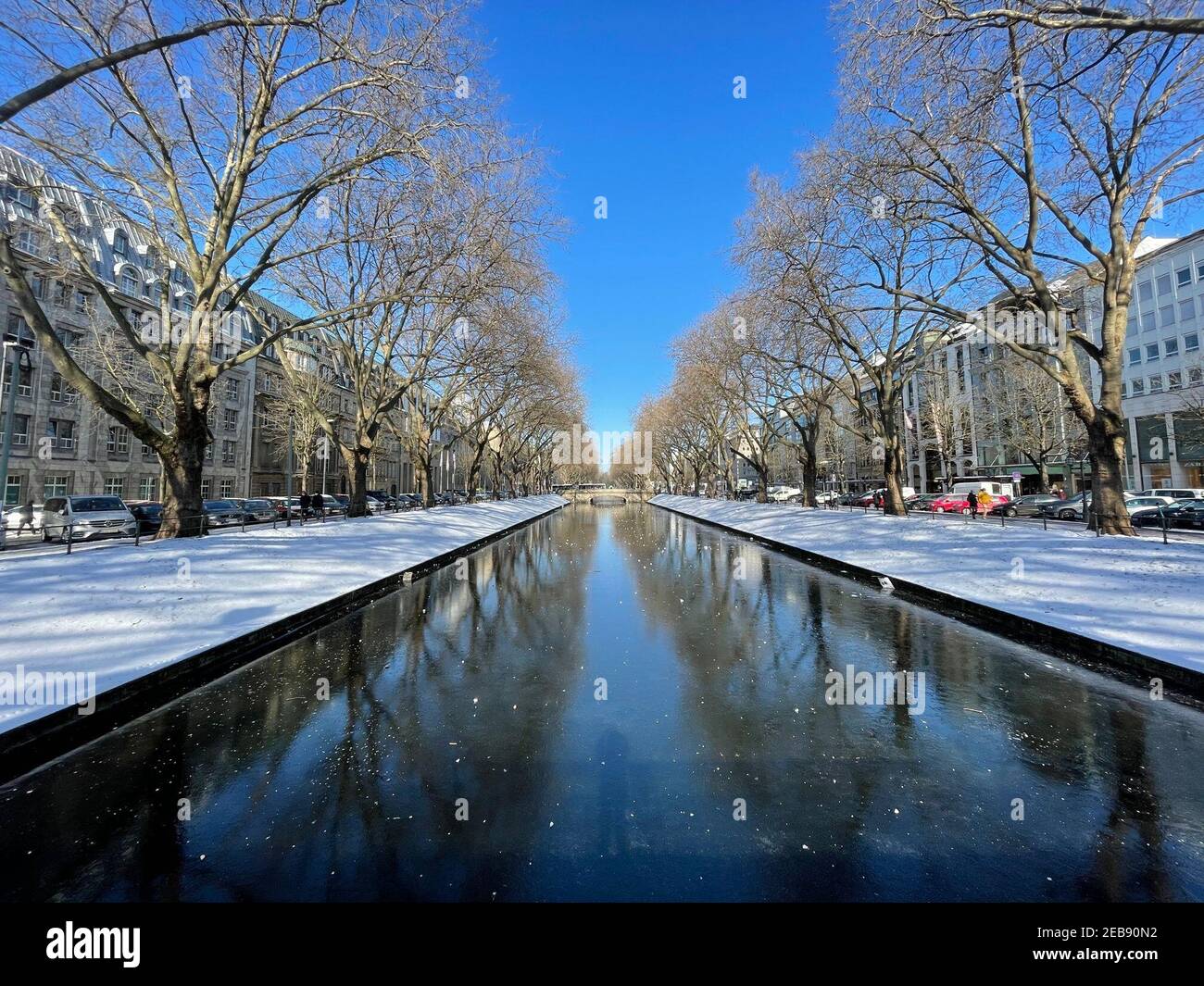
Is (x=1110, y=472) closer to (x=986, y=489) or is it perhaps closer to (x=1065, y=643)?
(x=1065, y=643)

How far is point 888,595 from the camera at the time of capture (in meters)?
11.2

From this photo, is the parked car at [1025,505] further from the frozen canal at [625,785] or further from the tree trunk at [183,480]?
the tree trunk at [183,480]

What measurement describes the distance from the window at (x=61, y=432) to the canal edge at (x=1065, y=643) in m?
47.5

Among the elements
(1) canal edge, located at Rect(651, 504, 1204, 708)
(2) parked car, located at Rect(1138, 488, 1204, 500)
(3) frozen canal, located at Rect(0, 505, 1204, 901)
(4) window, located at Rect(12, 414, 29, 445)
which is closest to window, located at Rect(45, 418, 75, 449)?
(4) window, located at Rect(12, 414, 29, 445)

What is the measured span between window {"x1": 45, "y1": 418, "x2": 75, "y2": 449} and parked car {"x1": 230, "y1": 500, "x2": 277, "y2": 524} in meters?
14.0

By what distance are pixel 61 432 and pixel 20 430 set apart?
111 inches

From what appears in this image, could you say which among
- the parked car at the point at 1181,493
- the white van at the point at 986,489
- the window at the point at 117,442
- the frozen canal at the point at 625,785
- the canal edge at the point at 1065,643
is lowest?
the canal edge at the point at 1065,643

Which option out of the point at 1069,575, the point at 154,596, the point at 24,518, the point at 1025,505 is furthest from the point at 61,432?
the point at 1025,505

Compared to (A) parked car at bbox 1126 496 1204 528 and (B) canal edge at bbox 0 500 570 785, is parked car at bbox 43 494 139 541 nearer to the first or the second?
(B) canal edge at bbox 0 500 570 785

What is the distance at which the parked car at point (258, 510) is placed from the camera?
29.8 m

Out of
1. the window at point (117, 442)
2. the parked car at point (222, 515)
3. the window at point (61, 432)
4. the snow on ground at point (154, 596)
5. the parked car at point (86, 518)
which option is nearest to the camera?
the snow on ground at point (154, 596)

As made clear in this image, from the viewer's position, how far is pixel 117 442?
39.5 m

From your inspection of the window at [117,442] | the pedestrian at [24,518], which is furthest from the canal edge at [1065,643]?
the window at [117,442]
